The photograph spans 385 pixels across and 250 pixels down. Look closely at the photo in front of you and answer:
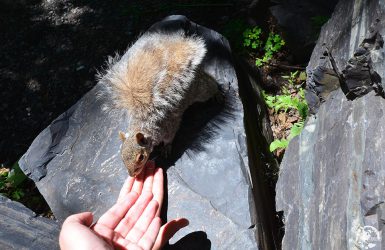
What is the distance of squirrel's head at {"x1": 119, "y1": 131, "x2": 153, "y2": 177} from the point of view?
3572mm

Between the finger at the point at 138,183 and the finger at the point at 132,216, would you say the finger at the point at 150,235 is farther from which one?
the finger at the point at 138,183

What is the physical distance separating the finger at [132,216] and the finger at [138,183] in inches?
3.6

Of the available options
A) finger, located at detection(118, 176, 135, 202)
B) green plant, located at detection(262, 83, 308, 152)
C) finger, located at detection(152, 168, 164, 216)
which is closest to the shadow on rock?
finger, located at detection(152, 168, 164, 216)

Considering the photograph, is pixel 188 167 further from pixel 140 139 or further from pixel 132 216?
pixel 132 216

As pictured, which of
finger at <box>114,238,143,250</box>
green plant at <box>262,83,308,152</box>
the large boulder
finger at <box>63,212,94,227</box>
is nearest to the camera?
the large boulder

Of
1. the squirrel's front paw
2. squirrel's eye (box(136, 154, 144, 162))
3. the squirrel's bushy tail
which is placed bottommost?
the squirrel's front paw

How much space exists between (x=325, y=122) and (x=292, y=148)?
0.39 meters

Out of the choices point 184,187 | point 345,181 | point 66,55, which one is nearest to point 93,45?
point 66,55

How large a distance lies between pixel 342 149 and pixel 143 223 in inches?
62.0

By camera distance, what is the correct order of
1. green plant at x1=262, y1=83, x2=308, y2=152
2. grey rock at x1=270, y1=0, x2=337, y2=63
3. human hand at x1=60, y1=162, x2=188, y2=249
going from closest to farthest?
1. human hand at x1=60, y1=162, x2=188, y2=249
2. green plant at x1=262, y1=83, x2=308, y2=152
3. grey rock at x1=270, y1=0, x2=337, y2=63

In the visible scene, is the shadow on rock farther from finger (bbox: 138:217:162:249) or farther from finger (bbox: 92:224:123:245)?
finger (bbox: 92:224:123:245)

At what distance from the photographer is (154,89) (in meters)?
3.68

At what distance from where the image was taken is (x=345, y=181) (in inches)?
111

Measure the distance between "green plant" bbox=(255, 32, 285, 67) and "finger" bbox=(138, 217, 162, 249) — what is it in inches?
109
